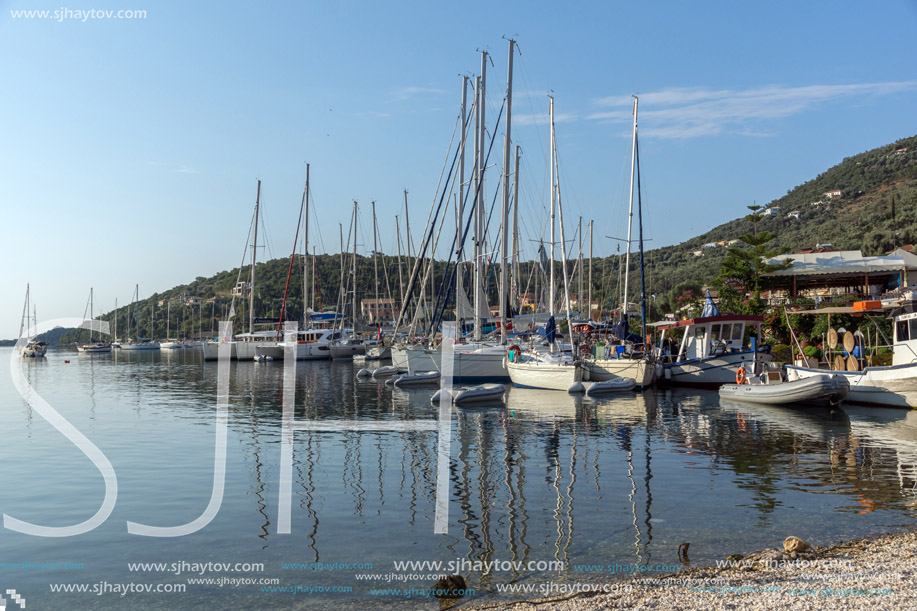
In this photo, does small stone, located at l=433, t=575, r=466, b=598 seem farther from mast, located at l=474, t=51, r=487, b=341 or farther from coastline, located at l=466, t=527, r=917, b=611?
mast, located at l=474, t=51, r=487, b=341

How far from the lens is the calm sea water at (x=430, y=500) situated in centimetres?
919

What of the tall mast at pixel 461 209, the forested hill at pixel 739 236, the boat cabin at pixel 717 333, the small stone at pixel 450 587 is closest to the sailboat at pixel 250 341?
the forested hill at pixel 739 236

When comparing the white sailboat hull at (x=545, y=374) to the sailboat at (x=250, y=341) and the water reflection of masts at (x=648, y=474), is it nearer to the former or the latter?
the water reflection of masts at (x=648, y=474)

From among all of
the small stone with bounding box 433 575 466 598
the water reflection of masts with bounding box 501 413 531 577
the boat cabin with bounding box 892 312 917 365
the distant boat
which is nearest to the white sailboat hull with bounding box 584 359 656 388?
the distant boat

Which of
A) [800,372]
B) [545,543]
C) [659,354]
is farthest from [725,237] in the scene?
[545,543]

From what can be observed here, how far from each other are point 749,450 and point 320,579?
12.8 meters

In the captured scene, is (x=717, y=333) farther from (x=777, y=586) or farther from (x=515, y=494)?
(x=777, y=586)

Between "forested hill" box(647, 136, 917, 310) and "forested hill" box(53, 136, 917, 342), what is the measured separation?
149 millimetres

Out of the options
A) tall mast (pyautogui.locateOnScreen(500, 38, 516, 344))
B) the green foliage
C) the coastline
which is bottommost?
the coastline

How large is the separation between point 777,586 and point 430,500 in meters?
6.59

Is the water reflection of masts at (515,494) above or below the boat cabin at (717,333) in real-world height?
below

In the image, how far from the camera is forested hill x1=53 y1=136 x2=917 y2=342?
230ft

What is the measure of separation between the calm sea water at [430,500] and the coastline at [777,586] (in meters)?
0.67

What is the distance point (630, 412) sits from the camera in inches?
1008
